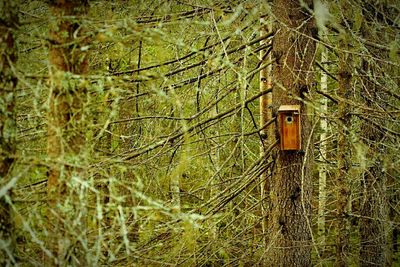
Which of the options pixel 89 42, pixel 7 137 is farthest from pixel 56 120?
pixel 89 42

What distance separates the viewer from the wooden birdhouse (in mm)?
4875

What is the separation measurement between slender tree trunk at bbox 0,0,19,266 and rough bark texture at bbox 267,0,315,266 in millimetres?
2832

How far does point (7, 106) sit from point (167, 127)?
1.62m

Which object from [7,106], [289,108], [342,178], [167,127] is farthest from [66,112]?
[342,178]

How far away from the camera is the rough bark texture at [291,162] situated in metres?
5.07

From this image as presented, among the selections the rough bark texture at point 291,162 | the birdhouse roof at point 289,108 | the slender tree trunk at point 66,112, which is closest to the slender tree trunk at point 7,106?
the slender tree trunk at point 66,112

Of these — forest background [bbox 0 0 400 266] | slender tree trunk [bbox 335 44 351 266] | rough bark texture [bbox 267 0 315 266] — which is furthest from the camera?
rough bark texture [bbox 267 0 315 266]

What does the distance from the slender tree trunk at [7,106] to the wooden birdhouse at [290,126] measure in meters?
2.66

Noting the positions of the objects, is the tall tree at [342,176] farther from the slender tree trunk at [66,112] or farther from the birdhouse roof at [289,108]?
the slender tree trunk at [66,112]

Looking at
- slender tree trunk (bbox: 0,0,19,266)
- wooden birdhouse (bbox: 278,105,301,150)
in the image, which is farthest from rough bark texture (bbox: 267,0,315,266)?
slender tree trunk (bbox: 0,0,19,266)

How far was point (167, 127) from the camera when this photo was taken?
4.32 m

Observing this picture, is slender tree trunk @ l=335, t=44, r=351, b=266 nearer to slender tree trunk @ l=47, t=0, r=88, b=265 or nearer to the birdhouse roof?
the birdhouse roof

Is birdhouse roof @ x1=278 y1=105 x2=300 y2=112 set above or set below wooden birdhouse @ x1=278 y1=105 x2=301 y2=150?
above

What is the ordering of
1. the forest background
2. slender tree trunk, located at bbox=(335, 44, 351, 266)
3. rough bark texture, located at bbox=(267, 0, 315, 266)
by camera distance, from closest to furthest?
the forest background → slender tree trunk, located at bbox=(335, 44, 351, 266) → rough bark texture, located at bbox=(267, 0, 315, 266)
